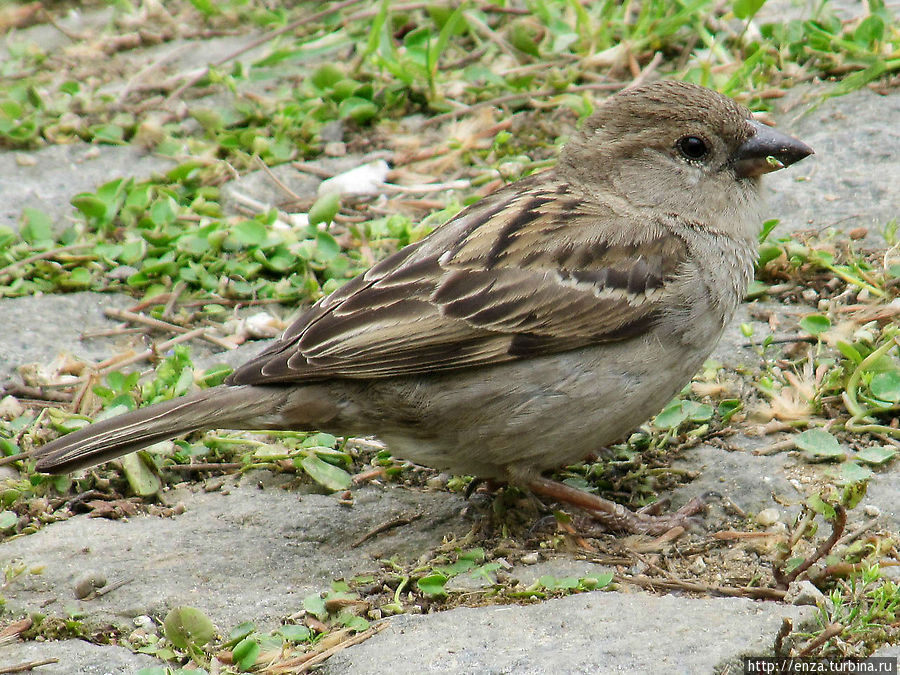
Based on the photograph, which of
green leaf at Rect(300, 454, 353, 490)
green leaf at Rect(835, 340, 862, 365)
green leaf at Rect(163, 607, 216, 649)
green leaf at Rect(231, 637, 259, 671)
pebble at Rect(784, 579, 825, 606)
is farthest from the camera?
green leaf at Rect(300, 454, 353, 490)

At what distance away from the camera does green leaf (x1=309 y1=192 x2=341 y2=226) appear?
5.69m

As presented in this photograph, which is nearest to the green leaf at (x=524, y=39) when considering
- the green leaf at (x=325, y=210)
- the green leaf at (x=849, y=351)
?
the green leaf at (x=325, y=210)

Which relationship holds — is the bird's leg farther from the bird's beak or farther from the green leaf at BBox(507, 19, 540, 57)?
the green leaf at BBox(507, 19, 540, 57)

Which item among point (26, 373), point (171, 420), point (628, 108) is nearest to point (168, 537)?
point (171, 420)

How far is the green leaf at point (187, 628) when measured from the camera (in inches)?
136

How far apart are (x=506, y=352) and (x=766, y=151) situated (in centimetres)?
131

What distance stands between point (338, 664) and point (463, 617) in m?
0.39

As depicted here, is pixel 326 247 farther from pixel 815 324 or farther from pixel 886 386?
pixel 886 386

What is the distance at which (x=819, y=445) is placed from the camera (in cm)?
408

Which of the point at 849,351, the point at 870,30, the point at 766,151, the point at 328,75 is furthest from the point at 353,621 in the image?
the point at 870,30

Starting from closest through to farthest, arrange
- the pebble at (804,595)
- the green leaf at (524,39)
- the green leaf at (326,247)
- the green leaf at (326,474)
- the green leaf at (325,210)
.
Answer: the pebble at (804,595) < the green leaf at (326,474) < the green leaf at (326,247) < the green leaf at (325,210) < the green leaf at (524,39)

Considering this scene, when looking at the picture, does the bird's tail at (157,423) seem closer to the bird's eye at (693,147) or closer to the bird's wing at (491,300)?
the bird's wing at (491,300)

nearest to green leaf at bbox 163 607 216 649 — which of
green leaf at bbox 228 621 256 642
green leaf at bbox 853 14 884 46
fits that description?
green leaf at bbox 228 621 256 642

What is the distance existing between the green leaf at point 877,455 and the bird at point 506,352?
0.61 meters
